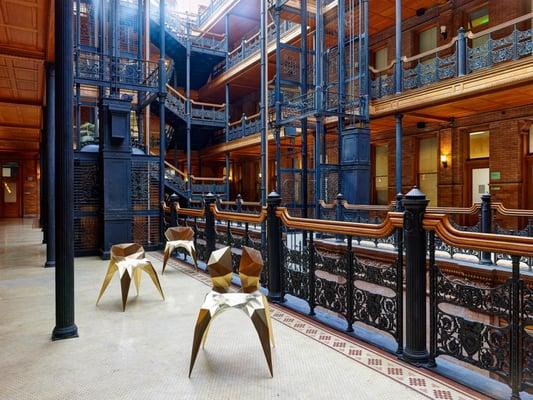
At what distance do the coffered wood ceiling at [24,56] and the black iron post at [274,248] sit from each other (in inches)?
159

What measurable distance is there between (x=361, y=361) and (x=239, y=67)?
53.3 ft

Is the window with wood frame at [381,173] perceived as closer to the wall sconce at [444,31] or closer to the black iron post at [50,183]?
the wall sconce at [444,31]

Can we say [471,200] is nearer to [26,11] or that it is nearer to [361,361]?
[361,361]

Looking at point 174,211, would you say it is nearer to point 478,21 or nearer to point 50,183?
point 50,183

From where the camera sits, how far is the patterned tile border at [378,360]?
2.37 metres

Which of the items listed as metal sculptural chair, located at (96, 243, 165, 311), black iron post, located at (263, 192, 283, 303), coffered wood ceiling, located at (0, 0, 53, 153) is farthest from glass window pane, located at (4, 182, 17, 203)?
black iron post, located at (263, 192, 283, 303)

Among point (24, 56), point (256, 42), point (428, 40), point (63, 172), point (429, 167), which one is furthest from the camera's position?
point (256, 42)

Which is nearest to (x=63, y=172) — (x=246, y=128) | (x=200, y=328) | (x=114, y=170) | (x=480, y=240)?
(x=200, y=328)

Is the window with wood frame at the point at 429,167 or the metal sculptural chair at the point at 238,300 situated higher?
the window with wood frame at the point at 429,167

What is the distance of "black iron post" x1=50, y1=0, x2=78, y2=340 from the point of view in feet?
10.7

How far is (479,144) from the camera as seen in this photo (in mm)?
11125

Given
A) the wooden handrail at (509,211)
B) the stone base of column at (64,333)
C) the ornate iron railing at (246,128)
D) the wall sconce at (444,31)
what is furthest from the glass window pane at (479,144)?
the stone base of column at (64,333)

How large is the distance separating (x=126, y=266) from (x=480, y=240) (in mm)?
3547

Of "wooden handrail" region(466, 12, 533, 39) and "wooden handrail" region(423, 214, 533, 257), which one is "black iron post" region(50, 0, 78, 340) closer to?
"wooden handrail" region(423, 214, 533, 257)
